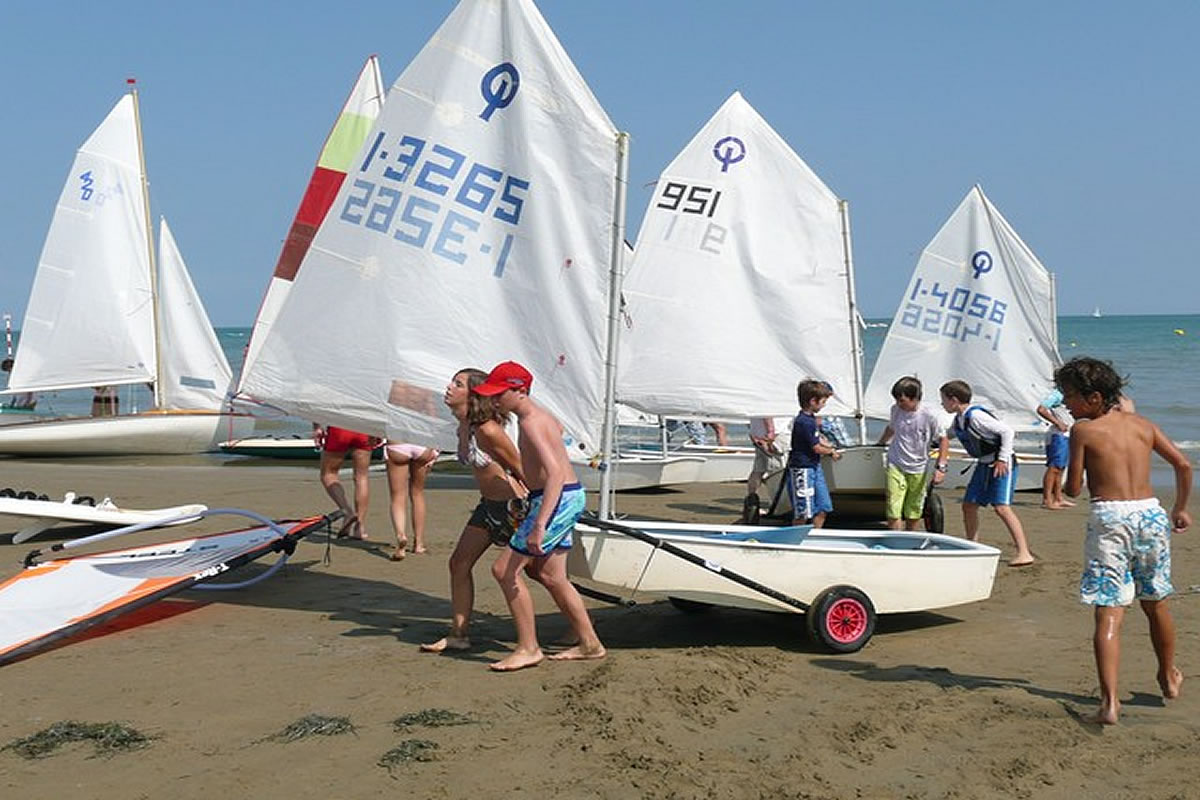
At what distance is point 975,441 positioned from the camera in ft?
28.9

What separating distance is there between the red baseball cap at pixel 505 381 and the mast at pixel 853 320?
7.23 meters

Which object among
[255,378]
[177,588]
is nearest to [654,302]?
[255,378]

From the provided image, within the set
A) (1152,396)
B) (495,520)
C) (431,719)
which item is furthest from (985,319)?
(1152,396)

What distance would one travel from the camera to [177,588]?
6.60 m

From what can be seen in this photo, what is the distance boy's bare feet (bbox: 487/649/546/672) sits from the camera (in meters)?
5.63

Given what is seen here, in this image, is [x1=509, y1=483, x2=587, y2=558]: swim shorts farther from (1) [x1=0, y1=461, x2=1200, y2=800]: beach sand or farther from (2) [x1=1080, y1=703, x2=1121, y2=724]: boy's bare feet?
(2) [x1=1080, y1=703, x2=1121, y2=724]: boy's bare feet

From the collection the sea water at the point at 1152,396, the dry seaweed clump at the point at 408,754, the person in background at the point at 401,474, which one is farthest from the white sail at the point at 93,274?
the dry seaweed clump at the point at 408,754

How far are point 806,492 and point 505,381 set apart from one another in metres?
3.68

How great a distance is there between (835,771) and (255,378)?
4.11 metres

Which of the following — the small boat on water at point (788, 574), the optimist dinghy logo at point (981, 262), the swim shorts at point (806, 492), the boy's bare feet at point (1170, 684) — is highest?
the optimist dinghy logo at point (981, 262)

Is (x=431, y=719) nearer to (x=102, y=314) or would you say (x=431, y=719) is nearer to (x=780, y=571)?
(x=780, y=571)

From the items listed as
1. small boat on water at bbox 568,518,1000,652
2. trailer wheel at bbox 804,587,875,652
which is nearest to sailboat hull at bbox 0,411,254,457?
small boat on water at bbox 568,518,1000,652

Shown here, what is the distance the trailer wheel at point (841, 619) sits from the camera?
595 cm

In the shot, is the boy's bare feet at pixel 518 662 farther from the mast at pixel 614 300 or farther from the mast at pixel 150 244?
the mast at pixel 150 244
